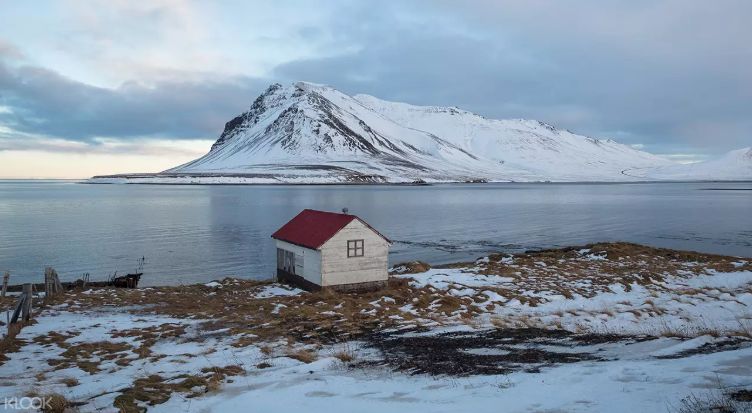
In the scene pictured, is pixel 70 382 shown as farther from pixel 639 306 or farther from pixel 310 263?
pixel 639 306

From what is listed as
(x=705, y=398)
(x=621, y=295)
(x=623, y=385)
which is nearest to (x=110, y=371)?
(x=623, y=385)

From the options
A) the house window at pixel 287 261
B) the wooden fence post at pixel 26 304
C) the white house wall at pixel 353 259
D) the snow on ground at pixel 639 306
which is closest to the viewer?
the snow on ground at pixel 639 306

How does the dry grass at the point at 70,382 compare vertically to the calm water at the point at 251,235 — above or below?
above

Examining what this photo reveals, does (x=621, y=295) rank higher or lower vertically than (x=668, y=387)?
lower

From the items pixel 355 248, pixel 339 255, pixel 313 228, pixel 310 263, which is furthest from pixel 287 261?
pixel 355 248

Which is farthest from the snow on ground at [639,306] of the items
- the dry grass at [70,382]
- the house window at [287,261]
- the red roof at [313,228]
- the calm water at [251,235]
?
the calm water at [251,235]

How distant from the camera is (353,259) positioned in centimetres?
2914

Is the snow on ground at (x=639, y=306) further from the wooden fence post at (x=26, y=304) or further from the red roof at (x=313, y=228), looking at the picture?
the wooden fence post at (x=26, y=304)

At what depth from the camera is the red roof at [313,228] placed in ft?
94.1

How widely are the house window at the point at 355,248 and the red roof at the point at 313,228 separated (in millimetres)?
1099

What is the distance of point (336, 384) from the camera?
12.0m

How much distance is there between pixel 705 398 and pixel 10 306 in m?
29.4

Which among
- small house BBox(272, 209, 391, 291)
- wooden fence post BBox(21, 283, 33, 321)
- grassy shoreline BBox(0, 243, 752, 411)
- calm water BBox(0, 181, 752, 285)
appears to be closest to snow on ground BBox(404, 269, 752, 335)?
grassy shoreline BBox(0, 243, 752, 411)

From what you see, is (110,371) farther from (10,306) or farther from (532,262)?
(532,262)
